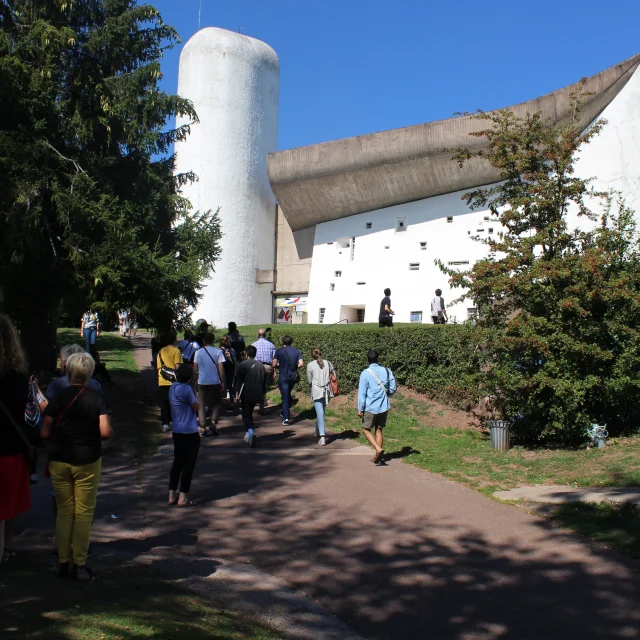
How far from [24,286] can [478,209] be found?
2011 centimetres

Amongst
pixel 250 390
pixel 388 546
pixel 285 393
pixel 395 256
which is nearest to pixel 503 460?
pixel 250 390

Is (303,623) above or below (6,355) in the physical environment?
below

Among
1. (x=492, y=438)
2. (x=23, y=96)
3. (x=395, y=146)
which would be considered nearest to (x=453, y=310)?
(x=395, y=146)

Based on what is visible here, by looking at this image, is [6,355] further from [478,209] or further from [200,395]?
[478,209]

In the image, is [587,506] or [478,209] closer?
[587,506]

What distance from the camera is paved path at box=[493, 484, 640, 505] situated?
7594 mm

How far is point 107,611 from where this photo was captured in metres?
4.37

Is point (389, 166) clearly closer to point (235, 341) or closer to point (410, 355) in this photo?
point (410, 355)

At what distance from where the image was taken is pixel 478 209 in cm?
2878

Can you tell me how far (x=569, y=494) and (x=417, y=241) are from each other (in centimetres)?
2355

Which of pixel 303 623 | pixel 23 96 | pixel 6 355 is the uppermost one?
pixel 23 96

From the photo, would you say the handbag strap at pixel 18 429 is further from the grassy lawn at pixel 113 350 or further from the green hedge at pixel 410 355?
the grassy lawn at pixel 113 350

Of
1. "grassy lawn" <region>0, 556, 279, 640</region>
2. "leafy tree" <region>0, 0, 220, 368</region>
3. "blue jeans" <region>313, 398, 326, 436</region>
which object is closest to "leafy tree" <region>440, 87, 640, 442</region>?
"blue jeans" <region>313, 398, 326, 436</region>

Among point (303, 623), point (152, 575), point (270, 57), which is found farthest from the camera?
point (270, 57)
